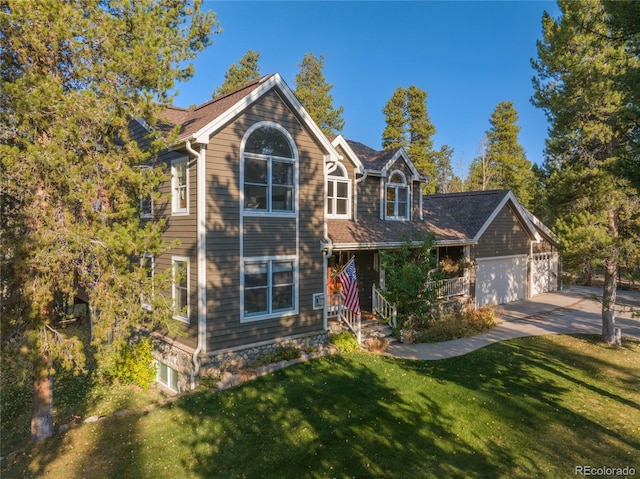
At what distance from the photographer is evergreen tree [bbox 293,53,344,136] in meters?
35.6

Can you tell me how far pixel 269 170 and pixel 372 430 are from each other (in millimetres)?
7197

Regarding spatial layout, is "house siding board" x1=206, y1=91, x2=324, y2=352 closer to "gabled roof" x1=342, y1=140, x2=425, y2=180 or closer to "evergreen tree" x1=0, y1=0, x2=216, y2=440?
"evergreen tree" x1=0, y1=0, x2=216, y2=440

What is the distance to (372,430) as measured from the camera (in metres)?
7.40

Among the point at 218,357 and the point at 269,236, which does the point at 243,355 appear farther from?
the point at 269,236

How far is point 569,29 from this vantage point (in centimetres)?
1220

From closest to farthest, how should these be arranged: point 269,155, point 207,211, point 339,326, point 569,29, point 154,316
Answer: point 154,316
point 207,211
point 269,155
point 569,29
point 339,326

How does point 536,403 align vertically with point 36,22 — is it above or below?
below

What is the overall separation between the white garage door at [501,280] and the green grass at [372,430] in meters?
8.57

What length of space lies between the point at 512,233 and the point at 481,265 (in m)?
3.47

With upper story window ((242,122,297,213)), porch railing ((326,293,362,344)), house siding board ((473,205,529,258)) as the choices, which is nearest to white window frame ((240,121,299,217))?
upper story window ((242,122,297,213))

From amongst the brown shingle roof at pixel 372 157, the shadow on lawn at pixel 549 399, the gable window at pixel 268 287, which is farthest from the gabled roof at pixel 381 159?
the shadow on lawn at pixel 549 399

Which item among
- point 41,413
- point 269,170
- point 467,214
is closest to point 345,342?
point 269,170

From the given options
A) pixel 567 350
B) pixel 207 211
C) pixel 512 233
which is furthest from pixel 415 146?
pixel 207 211

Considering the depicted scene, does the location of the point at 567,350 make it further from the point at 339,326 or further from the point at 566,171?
the point at 339,326
